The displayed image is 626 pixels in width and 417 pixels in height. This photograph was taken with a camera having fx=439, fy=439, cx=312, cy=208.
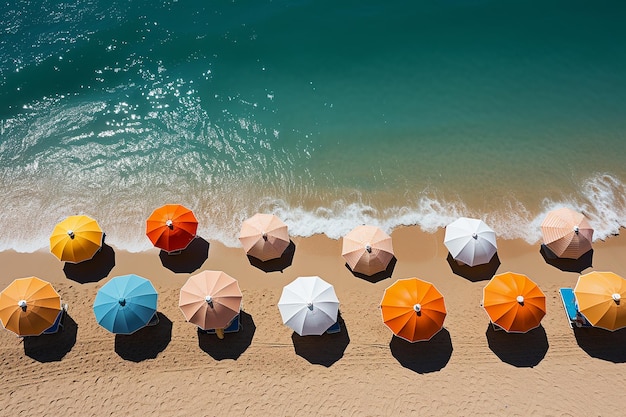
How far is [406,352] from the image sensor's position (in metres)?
15.9

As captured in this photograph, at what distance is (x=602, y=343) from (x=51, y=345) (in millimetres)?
19972

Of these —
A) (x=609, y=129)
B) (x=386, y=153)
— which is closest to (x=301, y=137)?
(x=386, y=153)

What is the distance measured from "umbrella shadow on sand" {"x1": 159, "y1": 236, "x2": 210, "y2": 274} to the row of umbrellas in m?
1.90

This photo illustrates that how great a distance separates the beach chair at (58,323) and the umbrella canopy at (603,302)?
732 inches

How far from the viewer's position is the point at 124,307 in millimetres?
15008

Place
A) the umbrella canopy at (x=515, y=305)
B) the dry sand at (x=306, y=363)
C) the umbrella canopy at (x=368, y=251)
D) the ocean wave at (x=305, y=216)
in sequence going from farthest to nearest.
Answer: the ocean wave at (x=305, y=216)
the umbrella canopy at (x=368, y=251)
the umbrella canopy at (x=515, y=305)
the dry sand at (x=306, y=363)

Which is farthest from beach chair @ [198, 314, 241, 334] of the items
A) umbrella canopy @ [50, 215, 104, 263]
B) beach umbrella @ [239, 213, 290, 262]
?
umbrella canopy @ [50, 215, 104, 263]

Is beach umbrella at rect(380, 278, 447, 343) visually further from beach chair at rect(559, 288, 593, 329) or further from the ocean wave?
beach chair at rect(559, 288, 593, 329)

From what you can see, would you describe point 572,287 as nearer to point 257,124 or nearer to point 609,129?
point 609,129

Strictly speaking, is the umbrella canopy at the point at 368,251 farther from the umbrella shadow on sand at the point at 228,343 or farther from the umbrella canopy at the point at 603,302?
the umbrella canopy at the point at 603,302

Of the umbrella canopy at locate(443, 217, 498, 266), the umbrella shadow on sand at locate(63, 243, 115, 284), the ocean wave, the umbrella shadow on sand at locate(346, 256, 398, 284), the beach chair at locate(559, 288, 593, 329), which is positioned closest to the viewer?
the beach chair at locate(559, 288, 593, 329)

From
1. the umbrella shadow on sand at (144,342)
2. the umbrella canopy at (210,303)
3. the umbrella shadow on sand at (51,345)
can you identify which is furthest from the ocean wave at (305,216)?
the umbrella shadow on sand at (51,345)

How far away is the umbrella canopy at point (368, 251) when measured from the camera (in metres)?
16.6

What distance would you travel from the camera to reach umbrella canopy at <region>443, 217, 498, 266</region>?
55.0ft
